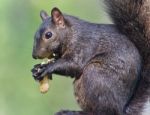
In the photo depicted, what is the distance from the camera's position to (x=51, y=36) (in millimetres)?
6336

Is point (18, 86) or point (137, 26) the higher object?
point (137, 26)

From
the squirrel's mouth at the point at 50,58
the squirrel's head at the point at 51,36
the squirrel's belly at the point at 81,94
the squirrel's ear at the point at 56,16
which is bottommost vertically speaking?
the squirrel's belly at the point at 81,94

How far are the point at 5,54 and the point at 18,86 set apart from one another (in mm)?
741

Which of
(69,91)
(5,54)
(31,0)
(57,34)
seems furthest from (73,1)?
(57,34)

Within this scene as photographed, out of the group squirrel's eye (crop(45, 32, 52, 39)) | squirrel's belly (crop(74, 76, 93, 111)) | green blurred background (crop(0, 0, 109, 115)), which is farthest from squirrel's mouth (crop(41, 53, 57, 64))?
green blurred background (crop(0, 0, 109, 115))

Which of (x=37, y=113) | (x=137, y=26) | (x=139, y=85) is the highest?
(x=137, y=26)

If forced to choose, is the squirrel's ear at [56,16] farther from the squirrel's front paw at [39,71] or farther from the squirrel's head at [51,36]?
the squirrel's front paw at [39,71]

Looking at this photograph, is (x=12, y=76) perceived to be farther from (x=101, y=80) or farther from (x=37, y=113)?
(x=101, y=80)

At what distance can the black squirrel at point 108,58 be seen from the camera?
6070mm

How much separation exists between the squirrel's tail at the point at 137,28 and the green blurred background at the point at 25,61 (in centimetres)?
437

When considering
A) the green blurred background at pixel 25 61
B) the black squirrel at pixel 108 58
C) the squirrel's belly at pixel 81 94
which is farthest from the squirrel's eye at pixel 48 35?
the green blurred background at pixel 25 61

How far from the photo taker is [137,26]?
6.15 m

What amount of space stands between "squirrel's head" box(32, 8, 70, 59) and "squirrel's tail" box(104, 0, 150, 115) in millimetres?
394

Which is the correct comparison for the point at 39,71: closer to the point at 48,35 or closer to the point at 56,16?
the point at 48,35
